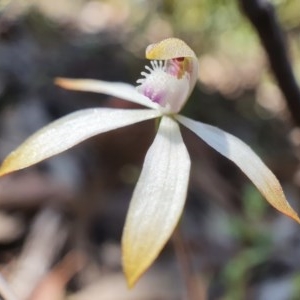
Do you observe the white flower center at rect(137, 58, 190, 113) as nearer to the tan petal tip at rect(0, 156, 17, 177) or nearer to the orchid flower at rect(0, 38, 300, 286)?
the orchid flower at rect(0, 38, 300, 286)

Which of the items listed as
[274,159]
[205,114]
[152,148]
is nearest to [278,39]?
[152,148]

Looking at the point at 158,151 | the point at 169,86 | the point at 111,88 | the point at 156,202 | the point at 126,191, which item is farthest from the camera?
the point at 126,191

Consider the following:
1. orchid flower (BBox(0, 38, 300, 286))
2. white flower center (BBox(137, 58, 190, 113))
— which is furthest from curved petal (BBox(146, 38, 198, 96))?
white flower center (BBox(137, 58, 190, 113))

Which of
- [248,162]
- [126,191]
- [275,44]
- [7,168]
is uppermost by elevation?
[275,44]

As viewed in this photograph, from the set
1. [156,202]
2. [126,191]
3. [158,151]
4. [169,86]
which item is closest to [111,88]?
[169,86]

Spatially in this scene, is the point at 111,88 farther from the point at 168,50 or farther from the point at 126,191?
the point at 126,191

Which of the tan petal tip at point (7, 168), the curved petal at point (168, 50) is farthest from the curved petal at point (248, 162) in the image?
the tan petal tip at point (7, 168)
